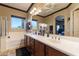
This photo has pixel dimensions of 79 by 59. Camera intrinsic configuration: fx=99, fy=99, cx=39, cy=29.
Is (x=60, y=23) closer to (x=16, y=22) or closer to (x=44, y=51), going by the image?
(x=44, y=51)

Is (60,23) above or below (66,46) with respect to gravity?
above

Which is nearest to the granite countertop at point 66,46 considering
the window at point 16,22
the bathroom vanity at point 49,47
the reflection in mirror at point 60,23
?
the bathroom vanity at point 49,47

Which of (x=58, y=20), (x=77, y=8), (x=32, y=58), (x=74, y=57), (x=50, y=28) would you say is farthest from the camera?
(x=50, y=28)

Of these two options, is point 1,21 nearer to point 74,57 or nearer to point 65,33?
point 65,33

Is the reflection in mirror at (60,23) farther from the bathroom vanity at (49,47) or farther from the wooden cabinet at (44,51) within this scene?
the wooden cabinet at (44,51)

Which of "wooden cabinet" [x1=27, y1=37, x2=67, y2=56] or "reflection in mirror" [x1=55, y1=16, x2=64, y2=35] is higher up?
"reflection in mirror" [x1=55, y1=16, x2=64, y2=35]

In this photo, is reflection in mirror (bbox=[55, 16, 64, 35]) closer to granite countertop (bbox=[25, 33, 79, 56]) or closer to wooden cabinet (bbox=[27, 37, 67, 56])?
granite countertop (bbox=[25, 33, 79, 56])

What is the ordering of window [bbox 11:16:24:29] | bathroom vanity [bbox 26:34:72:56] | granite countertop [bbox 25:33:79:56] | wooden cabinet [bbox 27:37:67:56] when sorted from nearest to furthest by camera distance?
1. granite countertop [bbox 25:33:79:56]
2. bathroom vanity [bbox 26:34:72:56]
3. wooden cabinet [bbox 27:37:67:56]
4. window [bbox 11:16:24:29]

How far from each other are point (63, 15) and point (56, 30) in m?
0.28

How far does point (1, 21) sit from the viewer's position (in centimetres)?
176

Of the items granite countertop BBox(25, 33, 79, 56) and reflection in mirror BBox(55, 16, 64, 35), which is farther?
reflection in mirror BBox(55, 16, 64, 35)

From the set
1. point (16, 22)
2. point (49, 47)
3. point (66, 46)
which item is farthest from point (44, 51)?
point (16, 22)

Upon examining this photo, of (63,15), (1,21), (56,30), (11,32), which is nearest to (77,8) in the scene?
(63,15)

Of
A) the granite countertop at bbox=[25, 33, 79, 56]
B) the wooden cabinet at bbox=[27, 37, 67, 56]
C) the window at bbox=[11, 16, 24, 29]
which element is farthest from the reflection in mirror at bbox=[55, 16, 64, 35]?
the window at bbox=[11, 16, 24, 29]
